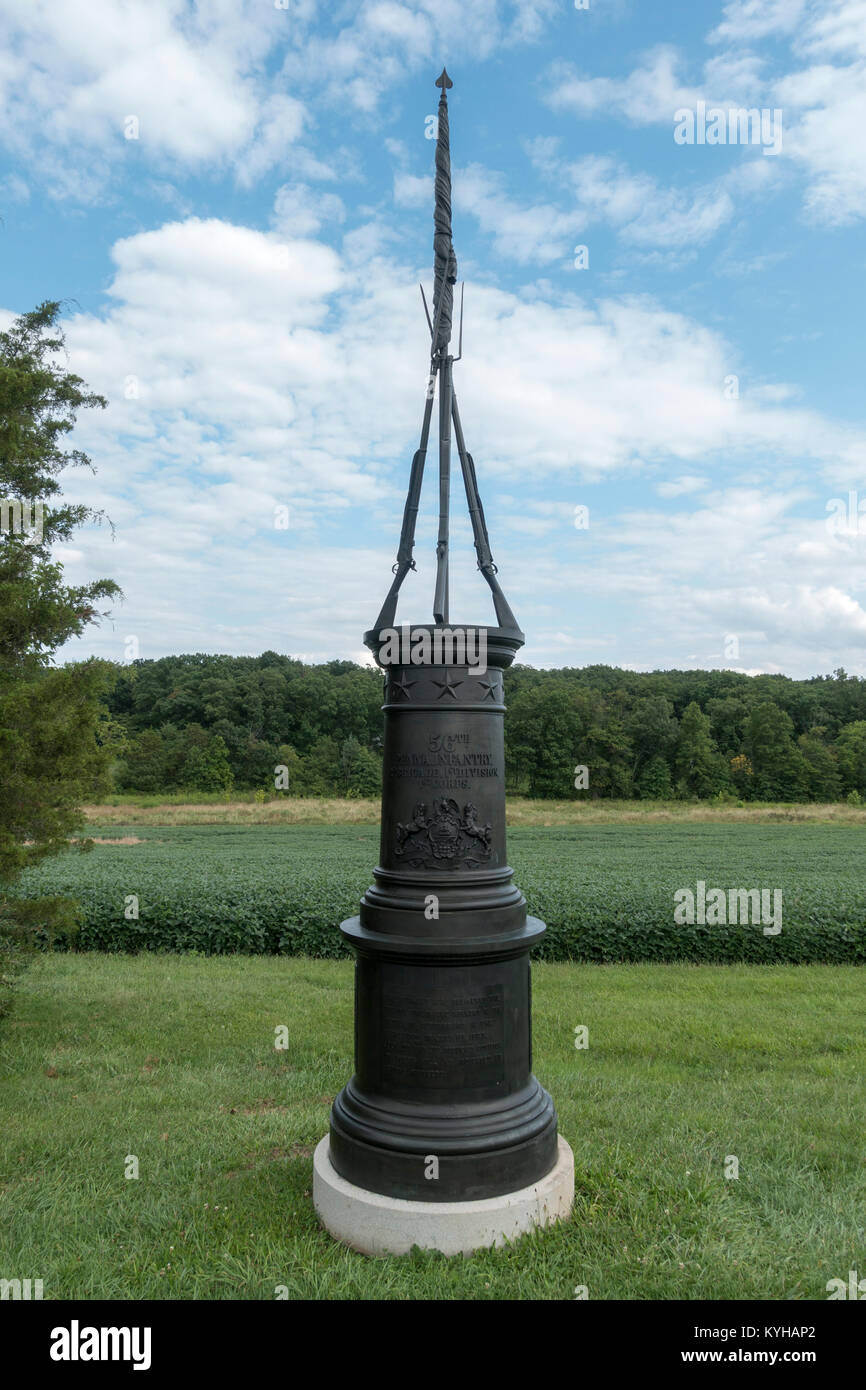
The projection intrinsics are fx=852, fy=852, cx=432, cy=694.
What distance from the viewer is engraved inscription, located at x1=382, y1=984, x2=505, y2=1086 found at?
412cm

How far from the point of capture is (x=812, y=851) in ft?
90.0

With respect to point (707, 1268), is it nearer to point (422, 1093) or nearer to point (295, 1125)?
point (422, 1093)

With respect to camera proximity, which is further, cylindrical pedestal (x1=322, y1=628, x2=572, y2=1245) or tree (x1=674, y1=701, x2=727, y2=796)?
tree (x1=674, y1=701, x2=727, y2=796)

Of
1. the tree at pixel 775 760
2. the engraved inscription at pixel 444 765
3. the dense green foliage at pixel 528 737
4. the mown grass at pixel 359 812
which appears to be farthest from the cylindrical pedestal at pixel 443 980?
the tree at pixel 775 760

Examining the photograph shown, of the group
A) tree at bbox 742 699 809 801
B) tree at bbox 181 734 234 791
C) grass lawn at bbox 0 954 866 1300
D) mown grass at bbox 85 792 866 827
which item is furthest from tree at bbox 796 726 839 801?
grass lawn at bbox 0 954 866 1300

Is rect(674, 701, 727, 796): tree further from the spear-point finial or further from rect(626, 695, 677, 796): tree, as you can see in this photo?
the spear-point finial

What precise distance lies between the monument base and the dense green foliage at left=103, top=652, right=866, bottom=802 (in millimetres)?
43748

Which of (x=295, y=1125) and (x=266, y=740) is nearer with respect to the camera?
(x=295, y=1125)

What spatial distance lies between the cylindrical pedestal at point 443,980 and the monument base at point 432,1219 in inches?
2.6

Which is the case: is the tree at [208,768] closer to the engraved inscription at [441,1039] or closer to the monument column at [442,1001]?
the monument column at [442,1001]

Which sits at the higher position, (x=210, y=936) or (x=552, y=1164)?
(x=552, y=1164)

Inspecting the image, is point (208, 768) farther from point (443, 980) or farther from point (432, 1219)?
point (432, 1219)
